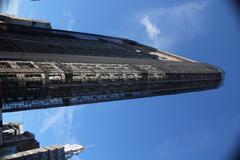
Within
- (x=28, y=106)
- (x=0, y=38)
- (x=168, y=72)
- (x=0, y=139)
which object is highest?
(x=0, y=38)

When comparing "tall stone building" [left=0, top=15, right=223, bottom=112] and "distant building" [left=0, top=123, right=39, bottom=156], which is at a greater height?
"tall stone building" [left=0, top=15, right=223, bottom=112]

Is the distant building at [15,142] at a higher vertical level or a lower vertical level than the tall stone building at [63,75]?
lower

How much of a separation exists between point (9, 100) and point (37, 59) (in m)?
18.6

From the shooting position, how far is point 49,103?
85.1 metres

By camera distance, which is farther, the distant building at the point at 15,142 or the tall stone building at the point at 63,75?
the distant building at the point at 15,142

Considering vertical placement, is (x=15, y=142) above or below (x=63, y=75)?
below

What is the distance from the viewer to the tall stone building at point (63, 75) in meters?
76.5

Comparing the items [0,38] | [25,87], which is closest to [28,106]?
[25,87]

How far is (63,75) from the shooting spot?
8362 centimetres

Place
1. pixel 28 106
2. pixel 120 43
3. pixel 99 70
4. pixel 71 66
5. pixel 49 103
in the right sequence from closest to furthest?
pixel 28 106
pixel 49 103
pixel 71 66
pixel 99 70
pixel 120 43

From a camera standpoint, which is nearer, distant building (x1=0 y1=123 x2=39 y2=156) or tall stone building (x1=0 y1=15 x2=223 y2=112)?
tall stone building (x1=0 y1=15 x2=223 y2=112)

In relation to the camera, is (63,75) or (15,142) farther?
(15,142)

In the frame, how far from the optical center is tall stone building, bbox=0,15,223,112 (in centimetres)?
7650

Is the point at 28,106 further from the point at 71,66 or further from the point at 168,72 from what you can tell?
the point at 168,72
